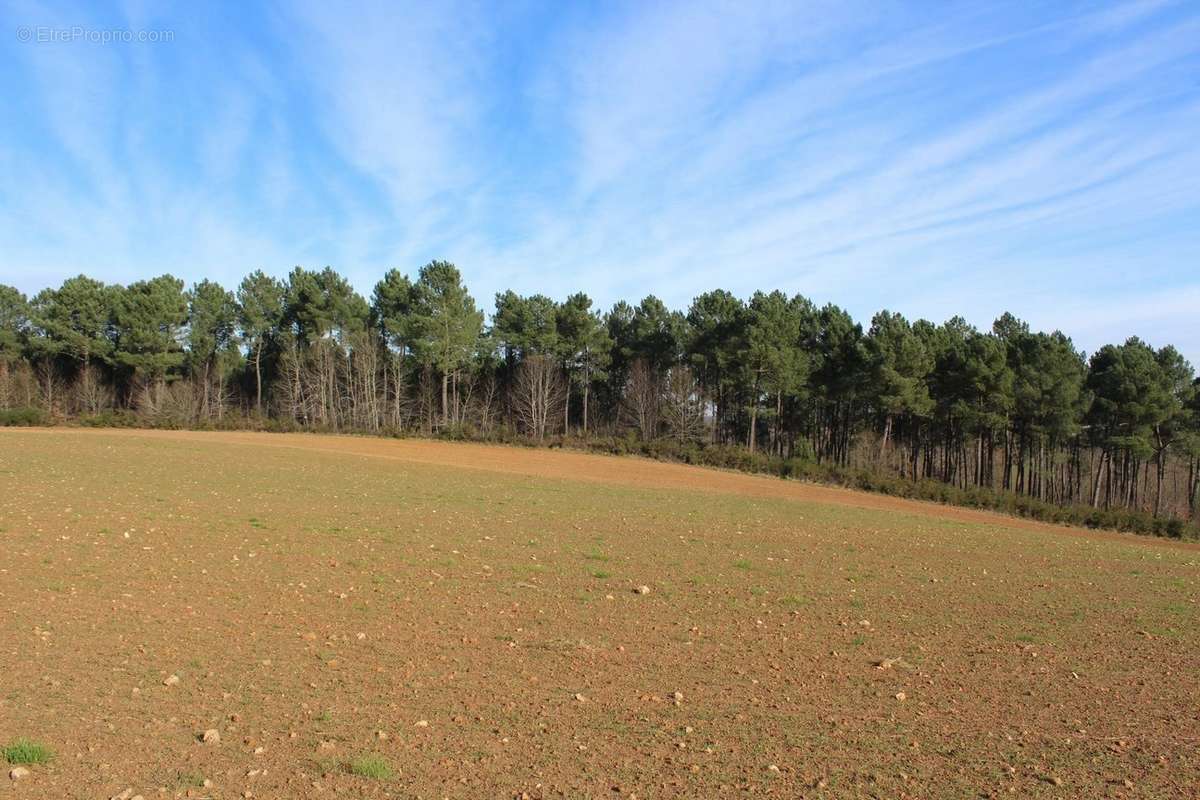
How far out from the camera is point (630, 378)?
81250mm

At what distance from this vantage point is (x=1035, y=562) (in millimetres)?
17281

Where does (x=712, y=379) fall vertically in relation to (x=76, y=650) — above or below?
above

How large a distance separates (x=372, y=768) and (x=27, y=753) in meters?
2.50

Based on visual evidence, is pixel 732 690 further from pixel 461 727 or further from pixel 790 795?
pixel 461 727

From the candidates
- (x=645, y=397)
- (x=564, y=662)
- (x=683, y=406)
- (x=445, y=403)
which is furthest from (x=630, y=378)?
(x=564, y=662)

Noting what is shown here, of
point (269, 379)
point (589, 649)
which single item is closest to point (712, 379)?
point (269, 379)

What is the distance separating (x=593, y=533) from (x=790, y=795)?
12910 millimetres

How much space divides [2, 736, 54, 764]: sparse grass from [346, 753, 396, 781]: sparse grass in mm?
2173

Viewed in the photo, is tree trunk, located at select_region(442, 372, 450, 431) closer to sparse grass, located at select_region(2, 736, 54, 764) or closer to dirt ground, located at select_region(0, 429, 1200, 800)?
dirt ground, located at select_region(0, 429, 1200, 800)

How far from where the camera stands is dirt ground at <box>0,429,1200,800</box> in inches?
222

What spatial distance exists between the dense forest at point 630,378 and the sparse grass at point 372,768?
54144mm

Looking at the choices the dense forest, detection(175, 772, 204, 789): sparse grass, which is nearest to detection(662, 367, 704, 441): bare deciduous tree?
the dense forest

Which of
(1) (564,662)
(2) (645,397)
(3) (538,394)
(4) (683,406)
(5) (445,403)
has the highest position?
(2) (645,397)

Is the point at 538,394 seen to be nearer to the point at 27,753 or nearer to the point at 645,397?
the point at 645,397
